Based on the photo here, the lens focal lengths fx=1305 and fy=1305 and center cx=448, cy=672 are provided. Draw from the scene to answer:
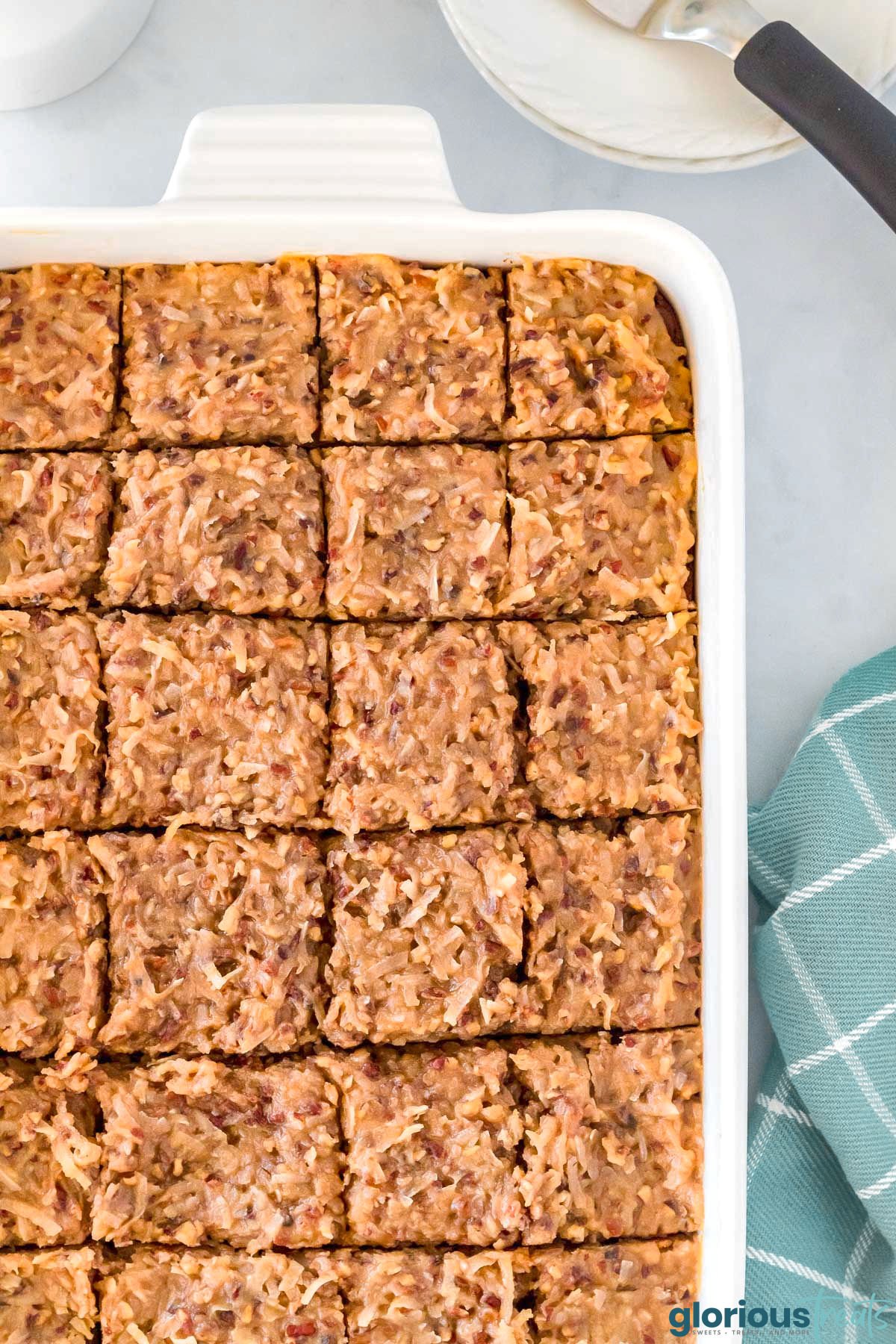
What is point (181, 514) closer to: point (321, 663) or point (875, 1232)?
point (321, 663)

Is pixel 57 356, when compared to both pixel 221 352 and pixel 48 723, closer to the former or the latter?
pixel 221 352

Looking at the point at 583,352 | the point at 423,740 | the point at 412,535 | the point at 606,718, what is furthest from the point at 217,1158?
the point at 583,352

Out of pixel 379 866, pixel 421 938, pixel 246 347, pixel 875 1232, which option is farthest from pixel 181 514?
pixel 875 1232

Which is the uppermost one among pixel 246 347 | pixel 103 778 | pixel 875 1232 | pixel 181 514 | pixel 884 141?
pixel 884 141

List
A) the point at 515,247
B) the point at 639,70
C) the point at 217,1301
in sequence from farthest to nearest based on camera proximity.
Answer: the point at 639,70
the point at 515,247
the point at 217,1301

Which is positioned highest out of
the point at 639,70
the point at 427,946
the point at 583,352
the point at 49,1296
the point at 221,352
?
the point at 639,70
